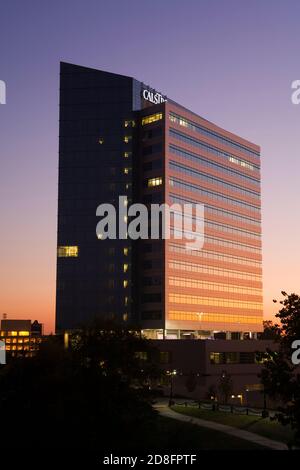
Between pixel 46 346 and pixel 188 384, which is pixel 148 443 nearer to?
pixel 46 346

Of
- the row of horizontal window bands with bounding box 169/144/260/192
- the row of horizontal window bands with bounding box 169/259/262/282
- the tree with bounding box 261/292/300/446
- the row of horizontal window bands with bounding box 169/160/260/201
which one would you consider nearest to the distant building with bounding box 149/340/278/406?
the row of horizontal window bands with bounding box 169/259/262/282

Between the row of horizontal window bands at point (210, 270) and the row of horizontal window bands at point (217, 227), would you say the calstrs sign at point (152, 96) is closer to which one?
the row of horizontal window bands at point (217, 227)

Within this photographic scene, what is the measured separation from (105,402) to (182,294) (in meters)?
106

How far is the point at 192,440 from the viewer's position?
58156 mm

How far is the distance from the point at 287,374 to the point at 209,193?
138794 millimetres

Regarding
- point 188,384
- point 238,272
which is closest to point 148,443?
point 188,384

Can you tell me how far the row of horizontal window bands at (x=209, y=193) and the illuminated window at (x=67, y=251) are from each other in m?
29.7

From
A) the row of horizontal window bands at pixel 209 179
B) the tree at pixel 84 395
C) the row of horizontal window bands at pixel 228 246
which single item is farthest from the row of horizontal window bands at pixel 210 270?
the tree at pixel 84 395

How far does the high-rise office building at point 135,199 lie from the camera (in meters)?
160

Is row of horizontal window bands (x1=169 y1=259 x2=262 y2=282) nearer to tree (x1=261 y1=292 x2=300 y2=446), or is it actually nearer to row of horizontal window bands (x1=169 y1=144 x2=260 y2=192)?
row of horizontal window bands (x1=169 y1=144 x2=260 y2=192)

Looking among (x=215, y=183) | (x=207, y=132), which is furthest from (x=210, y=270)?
(x=207, y=132)

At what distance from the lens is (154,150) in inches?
6447

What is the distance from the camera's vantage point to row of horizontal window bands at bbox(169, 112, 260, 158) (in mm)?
165100

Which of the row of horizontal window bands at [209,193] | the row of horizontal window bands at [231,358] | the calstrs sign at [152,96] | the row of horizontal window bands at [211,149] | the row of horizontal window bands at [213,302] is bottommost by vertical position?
the row of horizontal window bands at [231,358]
